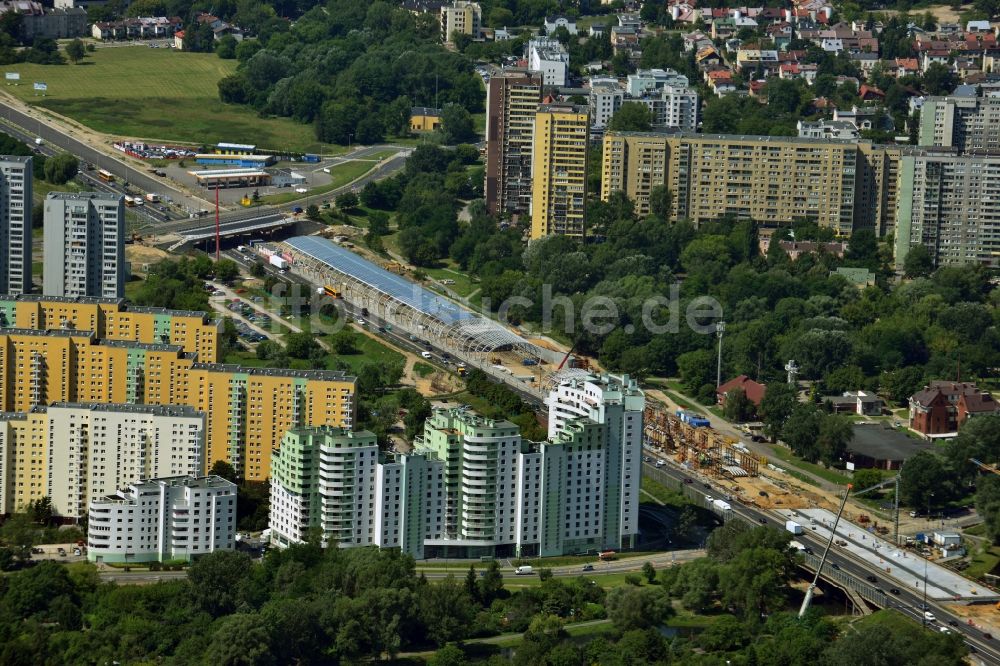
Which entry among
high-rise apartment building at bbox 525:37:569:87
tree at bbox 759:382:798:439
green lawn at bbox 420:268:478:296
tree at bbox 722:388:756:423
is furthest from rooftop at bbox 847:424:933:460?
high-rise apartment building at bbox 525:37:569:87

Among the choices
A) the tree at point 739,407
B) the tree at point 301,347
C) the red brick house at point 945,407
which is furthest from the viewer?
the tree at point 301,347

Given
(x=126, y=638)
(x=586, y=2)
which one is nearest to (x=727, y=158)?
(x=586, y=2)

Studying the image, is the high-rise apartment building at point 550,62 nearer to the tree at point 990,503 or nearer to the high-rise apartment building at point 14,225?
the high-rise apartment building at point 14,225

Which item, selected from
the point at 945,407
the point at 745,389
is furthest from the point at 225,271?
the point at 945,407

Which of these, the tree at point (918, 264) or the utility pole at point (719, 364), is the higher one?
the tree at point (918, 264)

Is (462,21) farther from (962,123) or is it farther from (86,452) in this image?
(86,452)

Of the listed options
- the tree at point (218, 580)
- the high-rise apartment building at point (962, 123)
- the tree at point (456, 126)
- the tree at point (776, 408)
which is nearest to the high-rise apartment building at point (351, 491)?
the tree at point (218, 580)

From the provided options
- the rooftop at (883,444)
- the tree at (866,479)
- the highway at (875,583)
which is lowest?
the highway at (875,583)

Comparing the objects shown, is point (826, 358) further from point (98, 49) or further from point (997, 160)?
point (98, 49)
